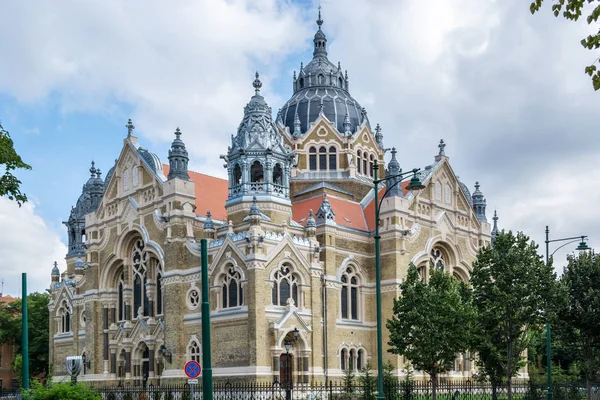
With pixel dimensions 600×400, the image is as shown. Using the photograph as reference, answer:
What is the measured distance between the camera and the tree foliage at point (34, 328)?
6981 cm

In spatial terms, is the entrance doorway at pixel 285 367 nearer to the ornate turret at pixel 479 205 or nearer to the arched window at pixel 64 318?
the ornate turret at pixel 479 205

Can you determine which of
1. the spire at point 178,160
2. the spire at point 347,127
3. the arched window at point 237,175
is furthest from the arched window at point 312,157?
the spire at point 178,160

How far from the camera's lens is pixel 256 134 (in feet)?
154

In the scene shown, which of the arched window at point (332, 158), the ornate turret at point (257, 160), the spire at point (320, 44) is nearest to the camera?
the ornate turret at point (257, 160)

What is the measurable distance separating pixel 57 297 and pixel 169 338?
1857 cm

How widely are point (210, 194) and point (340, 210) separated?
8715mm

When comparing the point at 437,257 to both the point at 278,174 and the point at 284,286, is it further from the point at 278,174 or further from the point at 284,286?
the point at 284,286

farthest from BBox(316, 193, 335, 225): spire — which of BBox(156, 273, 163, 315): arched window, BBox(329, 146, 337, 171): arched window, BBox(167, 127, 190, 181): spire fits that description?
BBox(156, 273, 163, 315): arched window

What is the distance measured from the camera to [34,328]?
70.4m

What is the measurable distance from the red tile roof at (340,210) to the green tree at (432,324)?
46.1 ft

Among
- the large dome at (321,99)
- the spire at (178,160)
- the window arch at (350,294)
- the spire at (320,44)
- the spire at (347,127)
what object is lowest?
the window arch at (350,294)

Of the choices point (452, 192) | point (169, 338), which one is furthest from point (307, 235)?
point (452, 192)

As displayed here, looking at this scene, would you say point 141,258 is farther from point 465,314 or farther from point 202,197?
point 465,314

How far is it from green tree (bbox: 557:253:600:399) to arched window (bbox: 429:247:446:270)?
1352 cm
